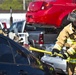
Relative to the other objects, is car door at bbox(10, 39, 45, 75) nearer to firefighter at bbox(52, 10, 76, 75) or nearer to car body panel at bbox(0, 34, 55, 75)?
car body panel at bbox(0, 34, 55, 75)

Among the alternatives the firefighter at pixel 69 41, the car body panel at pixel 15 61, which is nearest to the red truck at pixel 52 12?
the firefighter at pixel 69 41

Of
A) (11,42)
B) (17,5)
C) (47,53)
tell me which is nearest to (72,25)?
(11,42)

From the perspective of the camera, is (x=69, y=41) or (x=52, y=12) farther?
(x=52, y=12)

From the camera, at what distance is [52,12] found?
12.9m

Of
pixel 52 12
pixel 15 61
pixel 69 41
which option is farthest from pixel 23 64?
pixel 52 12

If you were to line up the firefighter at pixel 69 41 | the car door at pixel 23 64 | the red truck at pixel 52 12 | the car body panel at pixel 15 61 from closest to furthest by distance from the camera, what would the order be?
A: the car body panel at pixel 15 61
the car door at pixel 23 64
the firefighter at pixel 69 41
the red truck at pixel 52 12

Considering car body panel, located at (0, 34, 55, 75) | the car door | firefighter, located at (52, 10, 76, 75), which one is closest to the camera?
car body panel, located at (0, 34, 55, 75)

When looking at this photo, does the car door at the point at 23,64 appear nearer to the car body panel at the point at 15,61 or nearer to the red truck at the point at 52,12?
the car body panel at the point at 15,61

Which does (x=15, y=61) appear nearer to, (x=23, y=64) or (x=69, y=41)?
(x=23, y=64)

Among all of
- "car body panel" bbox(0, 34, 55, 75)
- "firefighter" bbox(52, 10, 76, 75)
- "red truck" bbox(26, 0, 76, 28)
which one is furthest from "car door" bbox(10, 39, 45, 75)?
"red truck" bbox(26, 0, 76, 28)

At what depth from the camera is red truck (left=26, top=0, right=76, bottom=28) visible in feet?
41.8

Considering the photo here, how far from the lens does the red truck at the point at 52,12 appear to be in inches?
501

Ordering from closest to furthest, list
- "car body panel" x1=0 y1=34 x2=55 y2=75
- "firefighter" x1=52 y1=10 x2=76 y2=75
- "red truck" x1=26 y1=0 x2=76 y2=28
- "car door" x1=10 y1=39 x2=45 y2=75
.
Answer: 1. "car body panel" x1=0 y1=34 x2=55 y2=75
2. "car door" x1=10 y1=39 x2=45 y2=75
3. "firefighter" x1=52 y1=10 x2=76 y2=75
4. "red truck" x1=26 y1=0 x2=76 y2=28

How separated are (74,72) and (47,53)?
320cm
